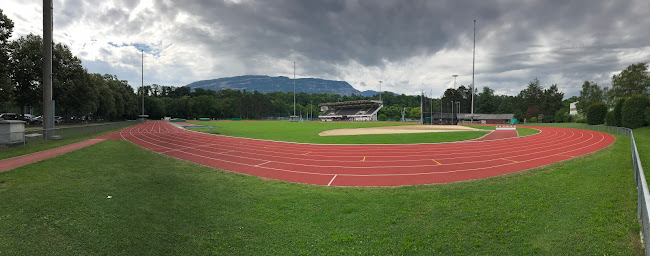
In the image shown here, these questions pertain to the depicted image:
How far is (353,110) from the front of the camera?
471ft

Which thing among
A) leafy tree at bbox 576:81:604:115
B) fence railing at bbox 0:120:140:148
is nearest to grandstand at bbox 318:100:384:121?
leafy tree at bbox 576:81:604:115

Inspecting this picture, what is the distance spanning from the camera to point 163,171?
11.1m

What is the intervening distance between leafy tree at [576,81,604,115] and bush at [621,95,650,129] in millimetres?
45128

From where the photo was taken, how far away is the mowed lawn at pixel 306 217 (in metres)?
4.81

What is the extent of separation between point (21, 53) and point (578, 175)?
44967 millimetres

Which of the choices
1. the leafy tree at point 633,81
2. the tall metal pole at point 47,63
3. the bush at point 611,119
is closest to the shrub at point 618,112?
the bush at point 611,119

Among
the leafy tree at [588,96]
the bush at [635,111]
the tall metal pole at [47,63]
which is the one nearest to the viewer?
Answer: the tall metal pole at [47,63]

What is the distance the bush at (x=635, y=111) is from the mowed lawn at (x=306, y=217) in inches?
1235

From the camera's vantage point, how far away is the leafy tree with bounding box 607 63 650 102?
4734cm

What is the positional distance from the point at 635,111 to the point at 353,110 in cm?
11441

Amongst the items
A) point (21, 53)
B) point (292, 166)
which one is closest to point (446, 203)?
point (292, 166)

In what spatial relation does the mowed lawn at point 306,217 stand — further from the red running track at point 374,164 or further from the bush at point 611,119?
the bush at point 611,119

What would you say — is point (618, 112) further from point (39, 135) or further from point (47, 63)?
point (39, 135)

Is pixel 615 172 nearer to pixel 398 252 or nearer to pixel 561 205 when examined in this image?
pixel 561 205
